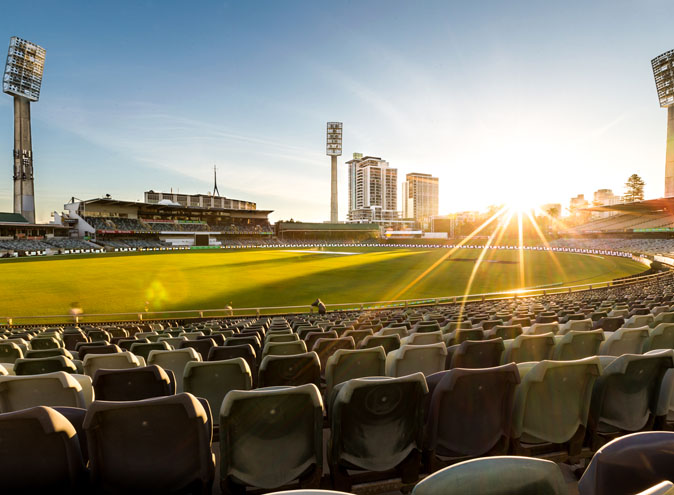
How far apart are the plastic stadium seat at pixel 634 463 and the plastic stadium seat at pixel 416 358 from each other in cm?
273

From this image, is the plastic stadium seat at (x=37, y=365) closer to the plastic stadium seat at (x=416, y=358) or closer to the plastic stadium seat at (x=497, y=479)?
the plastic stadium seat at (x=416, y=358)

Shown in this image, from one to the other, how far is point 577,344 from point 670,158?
113993mm

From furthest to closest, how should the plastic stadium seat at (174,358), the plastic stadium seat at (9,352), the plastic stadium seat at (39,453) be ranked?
the plastic stadium seat at (9,352), the plastic stadium seat at (174,358), the plastic stadium seat at (39,453)

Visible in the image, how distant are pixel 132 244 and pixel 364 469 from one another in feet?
339

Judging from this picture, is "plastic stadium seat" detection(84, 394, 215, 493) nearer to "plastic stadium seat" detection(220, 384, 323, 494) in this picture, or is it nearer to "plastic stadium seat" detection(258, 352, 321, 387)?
"plastic stadium seat" detection(220, 384, 323, 494)

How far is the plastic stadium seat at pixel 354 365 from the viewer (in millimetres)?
3976

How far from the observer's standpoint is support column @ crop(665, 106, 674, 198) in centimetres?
8012

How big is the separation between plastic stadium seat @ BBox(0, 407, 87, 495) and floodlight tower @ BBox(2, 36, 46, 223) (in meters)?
115

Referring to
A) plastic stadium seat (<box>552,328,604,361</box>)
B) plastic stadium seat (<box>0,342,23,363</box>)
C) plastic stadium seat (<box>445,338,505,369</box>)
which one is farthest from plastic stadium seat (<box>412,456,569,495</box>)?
plastic stadium seat (<box>0,342,23,363</box>)

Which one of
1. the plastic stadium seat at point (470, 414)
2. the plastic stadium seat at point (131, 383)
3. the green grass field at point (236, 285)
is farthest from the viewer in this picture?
the green grass field at point (236, 285)

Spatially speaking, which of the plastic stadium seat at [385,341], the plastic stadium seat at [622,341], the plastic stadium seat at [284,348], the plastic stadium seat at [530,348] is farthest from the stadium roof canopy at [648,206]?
the plastic stadium seat at [284,348]

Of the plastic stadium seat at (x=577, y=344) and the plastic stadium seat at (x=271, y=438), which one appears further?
the plastic stadium seat at (x=577, y=344)

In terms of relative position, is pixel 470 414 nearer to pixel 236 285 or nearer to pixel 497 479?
pixel 497 479

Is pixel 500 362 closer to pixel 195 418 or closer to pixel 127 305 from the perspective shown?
pixel 195 418
